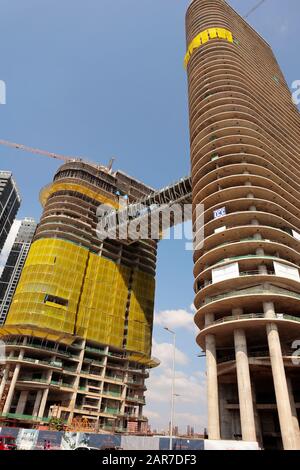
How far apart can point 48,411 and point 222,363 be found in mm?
48185

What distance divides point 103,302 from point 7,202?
119 meters

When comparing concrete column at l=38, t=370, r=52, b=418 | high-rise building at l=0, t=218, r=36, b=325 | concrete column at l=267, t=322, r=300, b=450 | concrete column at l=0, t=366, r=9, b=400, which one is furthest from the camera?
high-rise building at l=0, t=218, r=36, b=325

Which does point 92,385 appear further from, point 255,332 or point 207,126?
point 207,126

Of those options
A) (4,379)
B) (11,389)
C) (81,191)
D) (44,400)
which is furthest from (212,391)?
(81,191)

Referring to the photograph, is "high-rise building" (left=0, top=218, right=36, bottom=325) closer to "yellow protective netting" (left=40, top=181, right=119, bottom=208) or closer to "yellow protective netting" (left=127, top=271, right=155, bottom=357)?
"yellow protective netting" (left=40, top=181, right=119, bottom=208)

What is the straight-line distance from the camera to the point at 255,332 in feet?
157

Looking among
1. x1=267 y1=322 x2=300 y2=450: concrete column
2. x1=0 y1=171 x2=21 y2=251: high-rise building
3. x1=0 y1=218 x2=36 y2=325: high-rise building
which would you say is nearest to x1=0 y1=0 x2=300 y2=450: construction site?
x1=267 y1=322 x2=300 y2=450: concrete column

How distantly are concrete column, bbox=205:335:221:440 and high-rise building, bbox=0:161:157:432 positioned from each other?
3816 centimetres

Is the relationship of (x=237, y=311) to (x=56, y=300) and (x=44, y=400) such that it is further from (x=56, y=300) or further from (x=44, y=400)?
(x=56, y=300)

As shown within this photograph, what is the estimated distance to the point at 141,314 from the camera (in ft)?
319

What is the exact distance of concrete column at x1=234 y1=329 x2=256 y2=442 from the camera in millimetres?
38438
